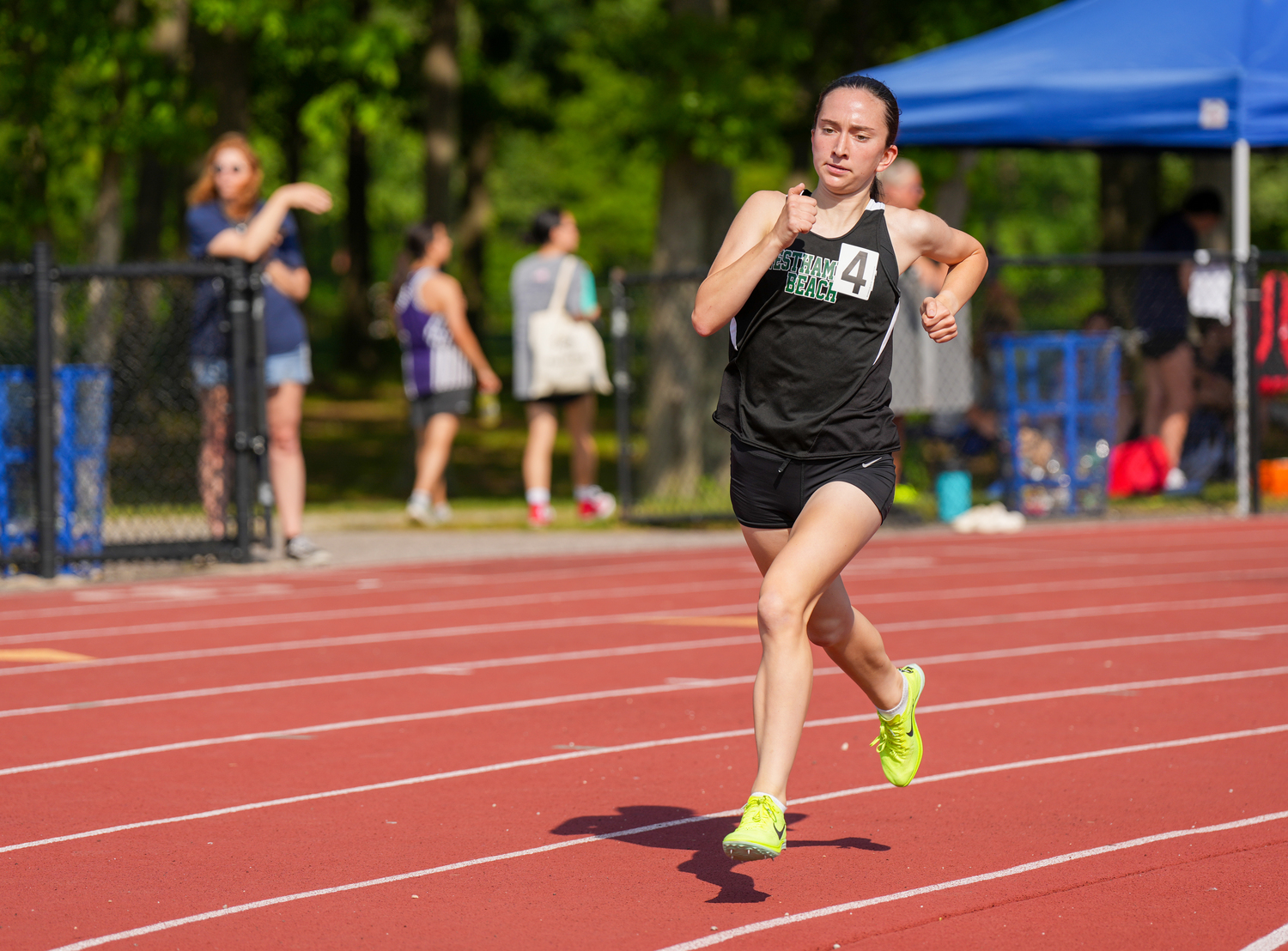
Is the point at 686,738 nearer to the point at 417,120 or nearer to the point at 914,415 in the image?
the point at 914,415

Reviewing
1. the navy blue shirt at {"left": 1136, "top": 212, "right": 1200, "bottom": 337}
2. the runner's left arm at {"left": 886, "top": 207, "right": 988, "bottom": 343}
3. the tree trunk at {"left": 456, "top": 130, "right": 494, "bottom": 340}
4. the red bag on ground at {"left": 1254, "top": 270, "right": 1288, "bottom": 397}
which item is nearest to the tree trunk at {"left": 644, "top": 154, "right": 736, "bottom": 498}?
the navy blue shirt at {"left": 1136, "top": 212, "right": 1200, "bottom": 337}

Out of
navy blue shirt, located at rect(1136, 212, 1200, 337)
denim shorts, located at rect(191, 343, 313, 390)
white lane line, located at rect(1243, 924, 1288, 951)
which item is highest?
navy blue shirt, located at rect(1136, 212, 1200, 337)

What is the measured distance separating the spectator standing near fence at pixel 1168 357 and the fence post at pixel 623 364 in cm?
415

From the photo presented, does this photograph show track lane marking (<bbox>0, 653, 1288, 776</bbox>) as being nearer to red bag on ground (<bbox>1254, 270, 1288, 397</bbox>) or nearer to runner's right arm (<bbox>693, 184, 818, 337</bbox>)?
runner's right arm (<bbox>693, 184, 818, 337</bbox>)

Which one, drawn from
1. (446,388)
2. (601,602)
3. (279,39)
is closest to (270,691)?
(601,602)

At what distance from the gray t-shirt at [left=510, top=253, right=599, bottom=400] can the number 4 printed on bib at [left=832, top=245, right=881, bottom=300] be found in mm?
8790

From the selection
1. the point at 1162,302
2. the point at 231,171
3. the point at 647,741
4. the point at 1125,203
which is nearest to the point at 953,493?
the point at 1162,302

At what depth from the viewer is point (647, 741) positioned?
6543mm

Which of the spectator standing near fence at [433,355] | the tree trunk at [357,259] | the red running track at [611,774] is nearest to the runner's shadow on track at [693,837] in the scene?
the red running track at [611,774]

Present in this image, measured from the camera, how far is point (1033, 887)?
4.62 m

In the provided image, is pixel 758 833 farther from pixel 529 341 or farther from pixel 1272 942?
pixel 529 341

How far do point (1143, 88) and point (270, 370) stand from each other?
6.94 m

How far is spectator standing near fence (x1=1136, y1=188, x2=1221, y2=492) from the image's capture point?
14812mm

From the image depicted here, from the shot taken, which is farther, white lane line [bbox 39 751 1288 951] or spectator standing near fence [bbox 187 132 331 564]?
spectator standing near fence [bbox 187 132 331 564]
